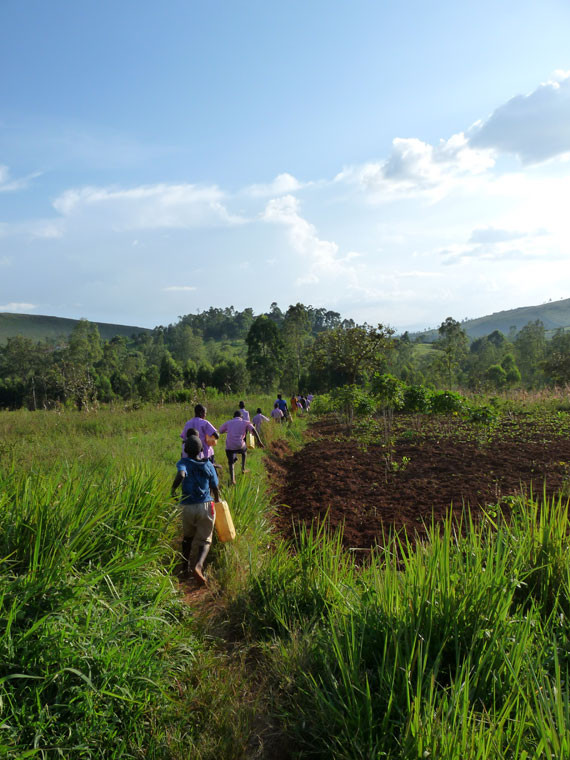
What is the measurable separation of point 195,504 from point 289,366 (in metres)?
54.7

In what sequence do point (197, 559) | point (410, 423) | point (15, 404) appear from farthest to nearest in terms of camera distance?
point (15, 404) → point (410, 423) → point (197, 559)

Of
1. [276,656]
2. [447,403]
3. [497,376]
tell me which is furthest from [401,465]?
[497,376]

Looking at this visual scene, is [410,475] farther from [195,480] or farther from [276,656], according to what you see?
[276,656]

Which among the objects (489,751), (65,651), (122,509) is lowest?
(489,751)

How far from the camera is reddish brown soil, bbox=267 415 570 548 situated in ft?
23.4

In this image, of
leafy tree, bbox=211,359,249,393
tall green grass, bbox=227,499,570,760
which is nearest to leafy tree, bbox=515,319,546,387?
leafy tree, bbox=211,359,249,393

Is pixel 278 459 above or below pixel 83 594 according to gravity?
below

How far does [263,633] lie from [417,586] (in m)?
1.58

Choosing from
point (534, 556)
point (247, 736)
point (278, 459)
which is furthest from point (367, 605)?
point (278, 459)

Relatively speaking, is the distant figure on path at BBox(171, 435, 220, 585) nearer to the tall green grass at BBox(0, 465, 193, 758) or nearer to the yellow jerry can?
the yellow jerry can

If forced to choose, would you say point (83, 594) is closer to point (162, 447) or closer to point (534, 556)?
point (534, 556)

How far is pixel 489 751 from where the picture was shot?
5.72 ft

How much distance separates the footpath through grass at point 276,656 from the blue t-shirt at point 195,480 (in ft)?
3.39

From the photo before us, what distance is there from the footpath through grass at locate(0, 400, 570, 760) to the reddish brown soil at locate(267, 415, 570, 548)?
1379 mm
